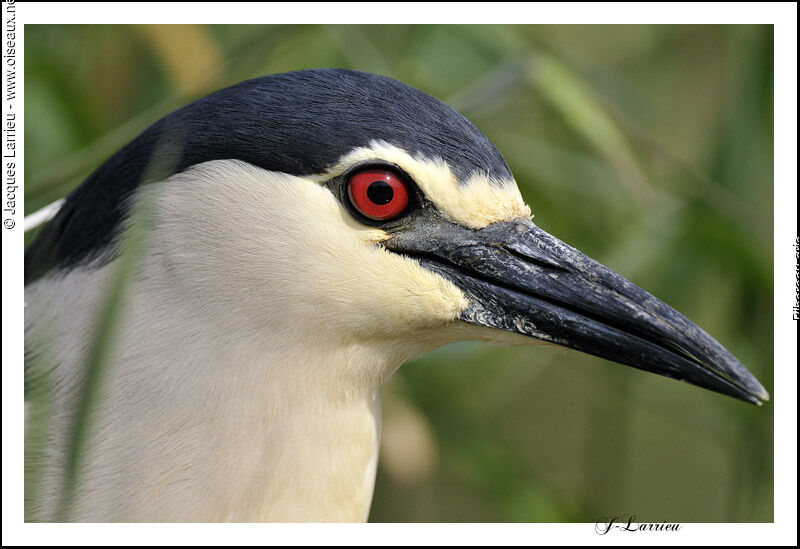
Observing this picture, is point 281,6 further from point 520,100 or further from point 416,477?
point 416,477

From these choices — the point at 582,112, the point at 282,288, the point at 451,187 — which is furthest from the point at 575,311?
the point at 582,112

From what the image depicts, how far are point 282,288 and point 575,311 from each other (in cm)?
45

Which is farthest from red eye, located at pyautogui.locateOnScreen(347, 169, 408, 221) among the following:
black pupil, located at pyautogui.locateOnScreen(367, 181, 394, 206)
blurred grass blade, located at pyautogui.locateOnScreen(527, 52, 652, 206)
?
blurred grass blade, located at pyautogui.locateOnScreen(527, 52, 652, 206)

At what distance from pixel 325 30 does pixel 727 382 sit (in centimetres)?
111

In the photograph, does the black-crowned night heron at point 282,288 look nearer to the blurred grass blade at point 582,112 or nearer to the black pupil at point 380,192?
the black pupil at point 380,192

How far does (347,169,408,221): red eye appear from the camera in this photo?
4.19 ft

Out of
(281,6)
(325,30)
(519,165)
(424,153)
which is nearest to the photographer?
(424,153)

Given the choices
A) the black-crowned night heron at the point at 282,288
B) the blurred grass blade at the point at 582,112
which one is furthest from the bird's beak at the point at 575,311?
the blurred grass blade at the point at 582,112

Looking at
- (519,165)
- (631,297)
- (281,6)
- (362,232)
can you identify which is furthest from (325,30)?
(631,297)

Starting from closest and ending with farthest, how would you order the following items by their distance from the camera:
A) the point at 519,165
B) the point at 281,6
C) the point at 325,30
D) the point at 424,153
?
the point at 424,153, the point at 281,6, the point at 325,30, the point at 519,165

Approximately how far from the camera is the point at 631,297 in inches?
52.9

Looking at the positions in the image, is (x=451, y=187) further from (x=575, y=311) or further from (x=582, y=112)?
(x=582, y=112)

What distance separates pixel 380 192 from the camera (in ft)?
4.21

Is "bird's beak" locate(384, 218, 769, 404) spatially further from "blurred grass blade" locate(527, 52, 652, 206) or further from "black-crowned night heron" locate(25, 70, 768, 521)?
"blurred grass blade" locate(527, 52, 652, 206)
